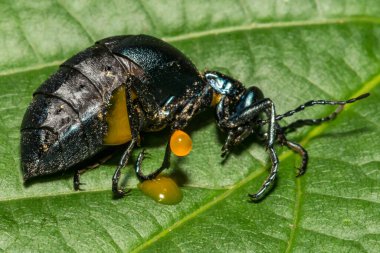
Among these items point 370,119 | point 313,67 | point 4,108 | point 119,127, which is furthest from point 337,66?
point 4,108

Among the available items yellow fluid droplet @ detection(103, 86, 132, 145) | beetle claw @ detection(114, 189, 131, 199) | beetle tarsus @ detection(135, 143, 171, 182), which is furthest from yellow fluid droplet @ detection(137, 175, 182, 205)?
yellow fluid droplet @ detection(103, 86, 132, 145)

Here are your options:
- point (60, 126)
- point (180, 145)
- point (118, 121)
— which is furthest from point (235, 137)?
point (60, 126)

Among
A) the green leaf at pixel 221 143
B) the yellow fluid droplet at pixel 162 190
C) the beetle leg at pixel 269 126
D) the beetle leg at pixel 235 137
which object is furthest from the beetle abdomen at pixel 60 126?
the beetle leg at pixel 269 126

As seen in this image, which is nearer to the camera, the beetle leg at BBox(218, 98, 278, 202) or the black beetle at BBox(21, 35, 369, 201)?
the black beetle at BBox(21, 35, 369, 201)

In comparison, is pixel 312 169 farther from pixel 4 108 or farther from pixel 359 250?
pixel 4 108

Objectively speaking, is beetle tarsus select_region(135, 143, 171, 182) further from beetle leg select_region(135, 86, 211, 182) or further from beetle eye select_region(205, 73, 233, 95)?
beetle eye select_region(205, 73, 233, 95)

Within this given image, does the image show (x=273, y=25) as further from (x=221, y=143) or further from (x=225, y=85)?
(x=221, y=143)

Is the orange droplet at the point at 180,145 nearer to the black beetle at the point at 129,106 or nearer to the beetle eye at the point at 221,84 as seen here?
the black beetle at the point at 129,106
